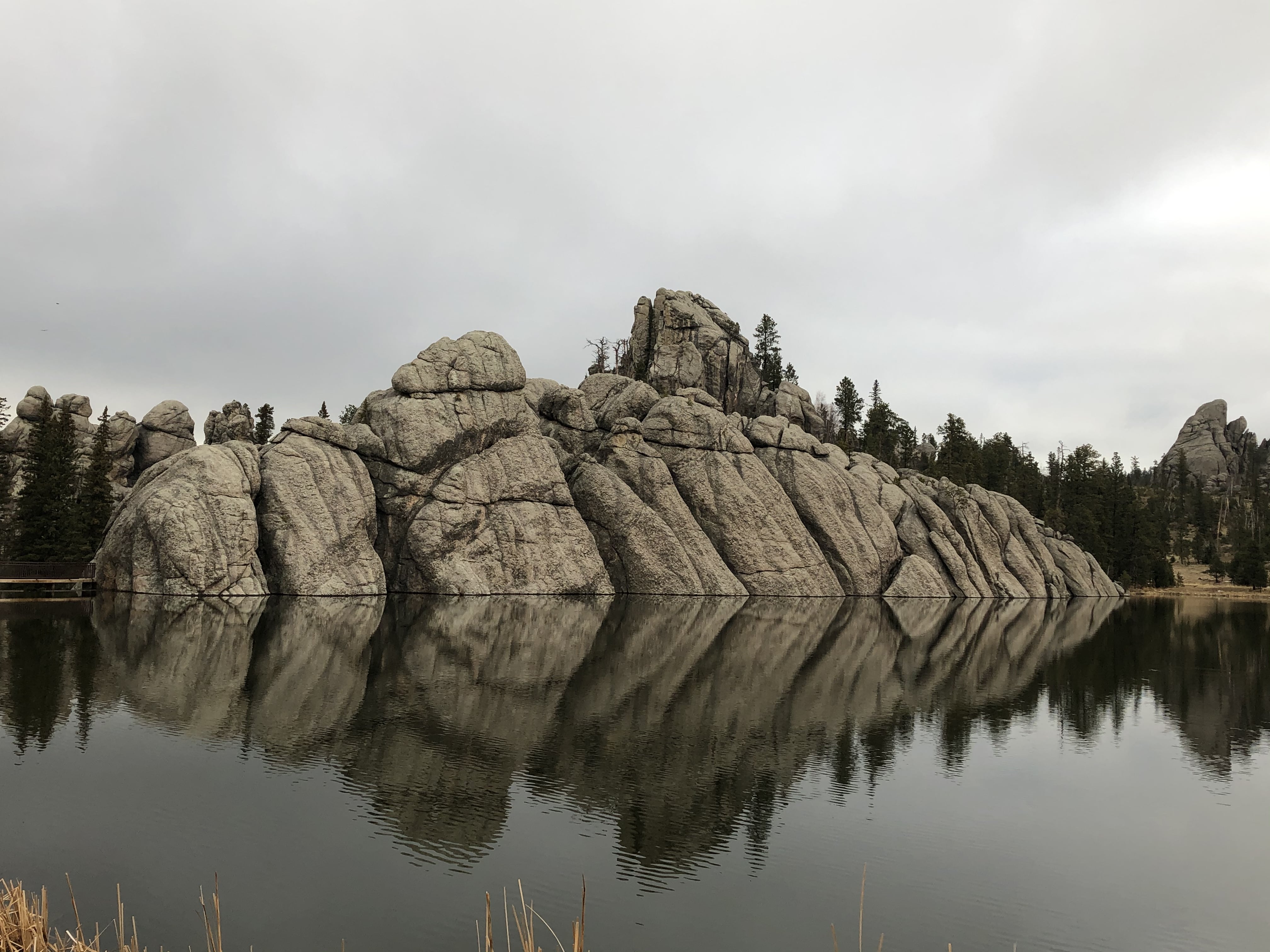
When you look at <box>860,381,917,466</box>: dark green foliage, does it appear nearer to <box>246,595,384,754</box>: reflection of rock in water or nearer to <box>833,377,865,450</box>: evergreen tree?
<box>833,377,865,450</box>: evergreen tree

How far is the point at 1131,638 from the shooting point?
2060 inches

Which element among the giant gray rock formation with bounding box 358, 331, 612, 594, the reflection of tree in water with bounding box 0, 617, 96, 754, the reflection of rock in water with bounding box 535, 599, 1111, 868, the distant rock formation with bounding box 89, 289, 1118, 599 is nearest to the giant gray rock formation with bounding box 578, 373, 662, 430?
the distant rock formation with bounding box 89, 289, 1118, 599

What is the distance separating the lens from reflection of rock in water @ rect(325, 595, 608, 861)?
48.0ft

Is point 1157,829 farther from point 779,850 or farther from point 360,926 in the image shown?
point 360,926

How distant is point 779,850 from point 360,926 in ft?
22.2

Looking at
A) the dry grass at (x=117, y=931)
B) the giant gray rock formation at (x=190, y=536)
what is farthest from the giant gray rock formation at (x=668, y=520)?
the dry grass at (x=117, y=931)

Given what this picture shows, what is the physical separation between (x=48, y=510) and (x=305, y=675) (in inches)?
1912

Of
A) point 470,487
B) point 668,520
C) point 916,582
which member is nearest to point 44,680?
point 470,487

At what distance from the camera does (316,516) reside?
59.8m

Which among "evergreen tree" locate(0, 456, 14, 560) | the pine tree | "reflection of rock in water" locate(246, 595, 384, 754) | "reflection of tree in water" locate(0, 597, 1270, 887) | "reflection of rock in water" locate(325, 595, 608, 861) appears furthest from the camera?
"evergreen tree" locate(0, 456, 14, 560)

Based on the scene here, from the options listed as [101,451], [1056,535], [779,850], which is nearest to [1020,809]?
[779,850]

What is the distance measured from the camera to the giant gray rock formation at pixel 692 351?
111 m

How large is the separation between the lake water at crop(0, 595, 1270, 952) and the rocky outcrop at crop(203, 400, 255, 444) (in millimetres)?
61781

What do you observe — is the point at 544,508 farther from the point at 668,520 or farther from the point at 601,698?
the point at 601,698
